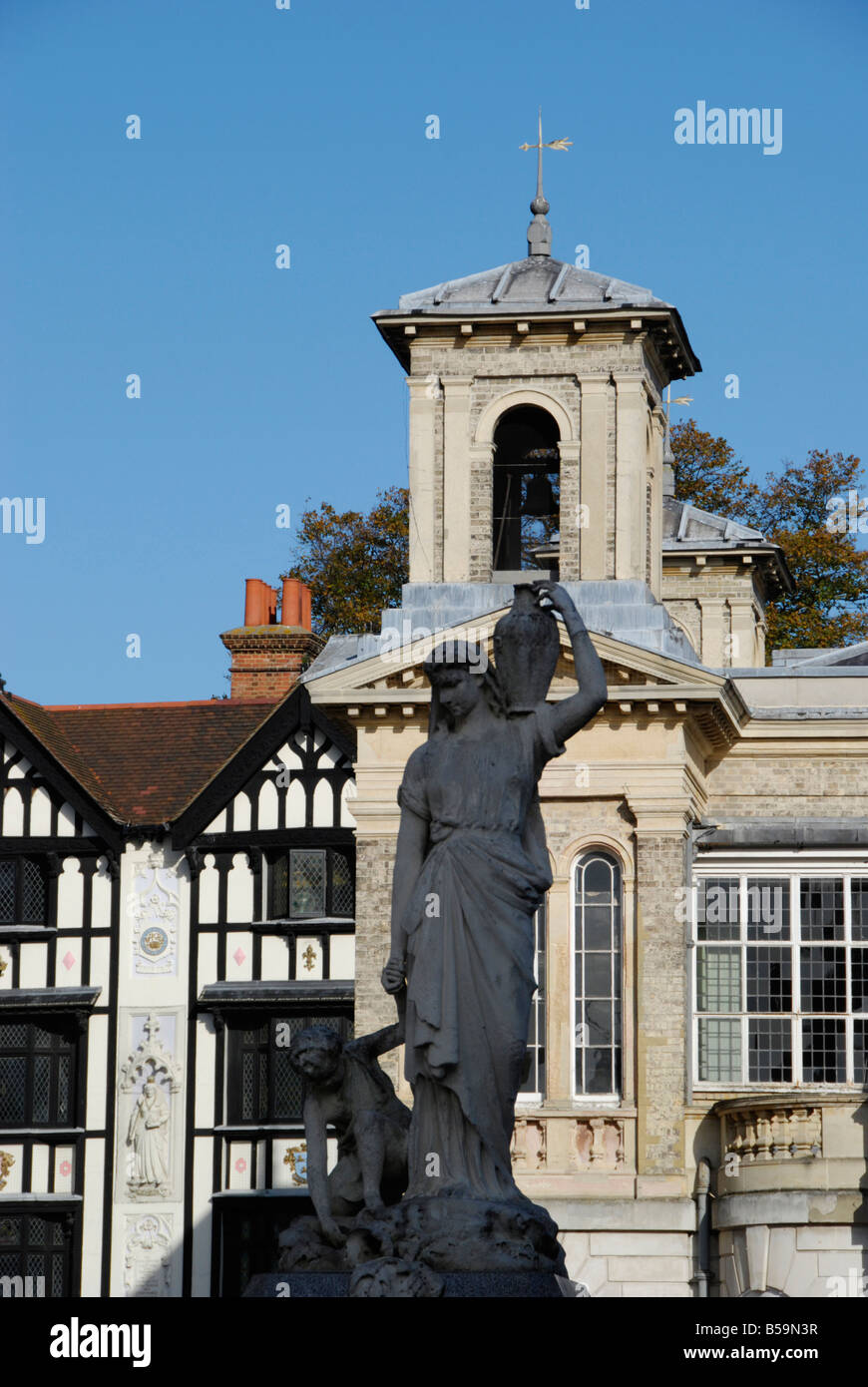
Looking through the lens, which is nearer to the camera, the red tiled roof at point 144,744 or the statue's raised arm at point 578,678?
the statue's raised arm at point 578,678

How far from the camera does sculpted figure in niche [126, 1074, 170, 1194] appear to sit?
31594 mm

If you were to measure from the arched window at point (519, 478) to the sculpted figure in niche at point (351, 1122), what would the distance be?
21.2 meters

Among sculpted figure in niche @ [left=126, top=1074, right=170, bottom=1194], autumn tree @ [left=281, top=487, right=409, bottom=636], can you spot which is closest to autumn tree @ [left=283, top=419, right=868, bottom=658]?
autumn tree @ [left=281, top=487, right=409, bottom=636]

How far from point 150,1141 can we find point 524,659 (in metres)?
22.2

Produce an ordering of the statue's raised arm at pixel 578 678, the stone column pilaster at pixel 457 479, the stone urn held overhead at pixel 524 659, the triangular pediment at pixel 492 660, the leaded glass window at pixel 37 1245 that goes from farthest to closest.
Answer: the leaded glass window at pixel 37 1245
the stone column pilaster at pixel 457 479
the triangular pediment at pixel 492 660
the stone urn held overhead at pixel 524 659
the statue's raised arm at pixel 578 678

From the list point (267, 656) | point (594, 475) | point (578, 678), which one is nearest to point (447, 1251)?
point (578, 678)

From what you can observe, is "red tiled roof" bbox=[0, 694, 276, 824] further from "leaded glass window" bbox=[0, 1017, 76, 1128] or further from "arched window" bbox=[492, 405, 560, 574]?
"arched window" bbox=[492, 405, 560, 574]

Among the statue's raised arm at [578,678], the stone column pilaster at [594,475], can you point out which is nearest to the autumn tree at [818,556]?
Result: the stone column pilaster at [594,475]

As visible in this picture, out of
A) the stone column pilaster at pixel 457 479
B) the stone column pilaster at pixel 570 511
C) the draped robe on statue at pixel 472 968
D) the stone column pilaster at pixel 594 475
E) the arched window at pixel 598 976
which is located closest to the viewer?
the draped robe on statue at pixel 472 968

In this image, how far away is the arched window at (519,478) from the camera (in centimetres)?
3219

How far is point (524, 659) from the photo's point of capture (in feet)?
34.8

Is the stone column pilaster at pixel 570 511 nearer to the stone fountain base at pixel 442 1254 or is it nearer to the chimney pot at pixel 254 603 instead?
the chimney pot at pixel 254 603
